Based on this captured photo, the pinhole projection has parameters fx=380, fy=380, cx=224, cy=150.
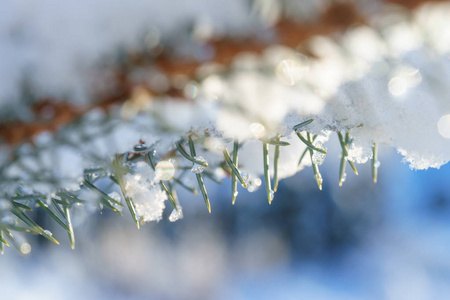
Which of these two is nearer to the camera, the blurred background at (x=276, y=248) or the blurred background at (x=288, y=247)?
the blurred background at (x=276, y=248)

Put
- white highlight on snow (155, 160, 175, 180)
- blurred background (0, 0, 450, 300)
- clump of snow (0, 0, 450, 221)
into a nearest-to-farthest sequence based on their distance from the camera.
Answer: clump of snow (0, 0, 450, 221) < white highlight on snow (155, 160, 175, 180) < blurred background (0, 0, 450, 300)

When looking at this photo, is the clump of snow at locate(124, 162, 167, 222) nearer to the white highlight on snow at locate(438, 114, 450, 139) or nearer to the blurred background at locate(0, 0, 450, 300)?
the white highlight on snow at locate(438, 114, 450, 139)

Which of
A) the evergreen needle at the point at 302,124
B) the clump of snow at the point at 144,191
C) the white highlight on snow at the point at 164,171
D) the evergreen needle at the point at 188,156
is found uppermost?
the evergreen needle at the point at 302,124

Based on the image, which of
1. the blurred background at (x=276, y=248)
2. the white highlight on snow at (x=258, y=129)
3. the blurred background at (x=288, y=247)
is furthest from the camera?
the blurred background at (x=288, y=247)

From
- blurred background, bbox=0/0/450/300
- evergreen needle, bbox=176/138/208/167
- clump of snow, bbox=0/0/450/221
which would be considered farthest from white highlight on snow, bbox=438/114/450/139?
blurred background, bbox=0/0/450/300

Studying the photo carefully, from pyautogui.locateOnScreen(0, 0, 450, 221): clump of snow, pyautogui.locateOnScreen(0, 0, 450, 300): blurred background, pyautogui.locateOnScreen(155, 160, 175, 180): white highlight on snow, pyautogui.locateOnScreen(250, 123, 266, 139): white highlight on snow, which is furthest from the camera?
pyautogui.locateOnScreen(0, 0, 450, 300): blurred background

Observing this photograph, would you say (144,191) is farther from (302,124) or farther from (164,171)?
(302,124)

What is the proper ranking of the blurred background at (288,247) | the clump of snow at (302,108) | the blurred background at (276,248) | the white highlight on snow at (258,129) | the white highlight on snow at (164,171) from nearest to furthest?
the clump of snow at (302,108), the white highlight on snow at (258,129), the white highlight on snow at (164,171), the blurred background at (276,248), the blurred background at (288,247)

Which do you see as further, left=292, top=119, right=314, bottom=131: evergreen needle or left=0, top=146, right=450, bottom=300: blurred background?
left=0, top=146, right=450, bottom=300: blurred background

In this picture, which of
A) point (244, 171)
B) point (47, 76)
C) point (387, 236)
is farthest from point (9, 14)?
point (387, 236)

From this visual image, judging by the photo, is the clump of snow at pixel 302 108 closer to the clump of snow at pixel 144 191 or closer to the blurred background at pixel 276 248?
the clump of snow at pixel 144 191

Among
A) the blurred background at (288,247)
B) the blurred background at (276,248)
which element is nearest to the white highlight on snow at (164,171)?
the blurred background at (276,248)
